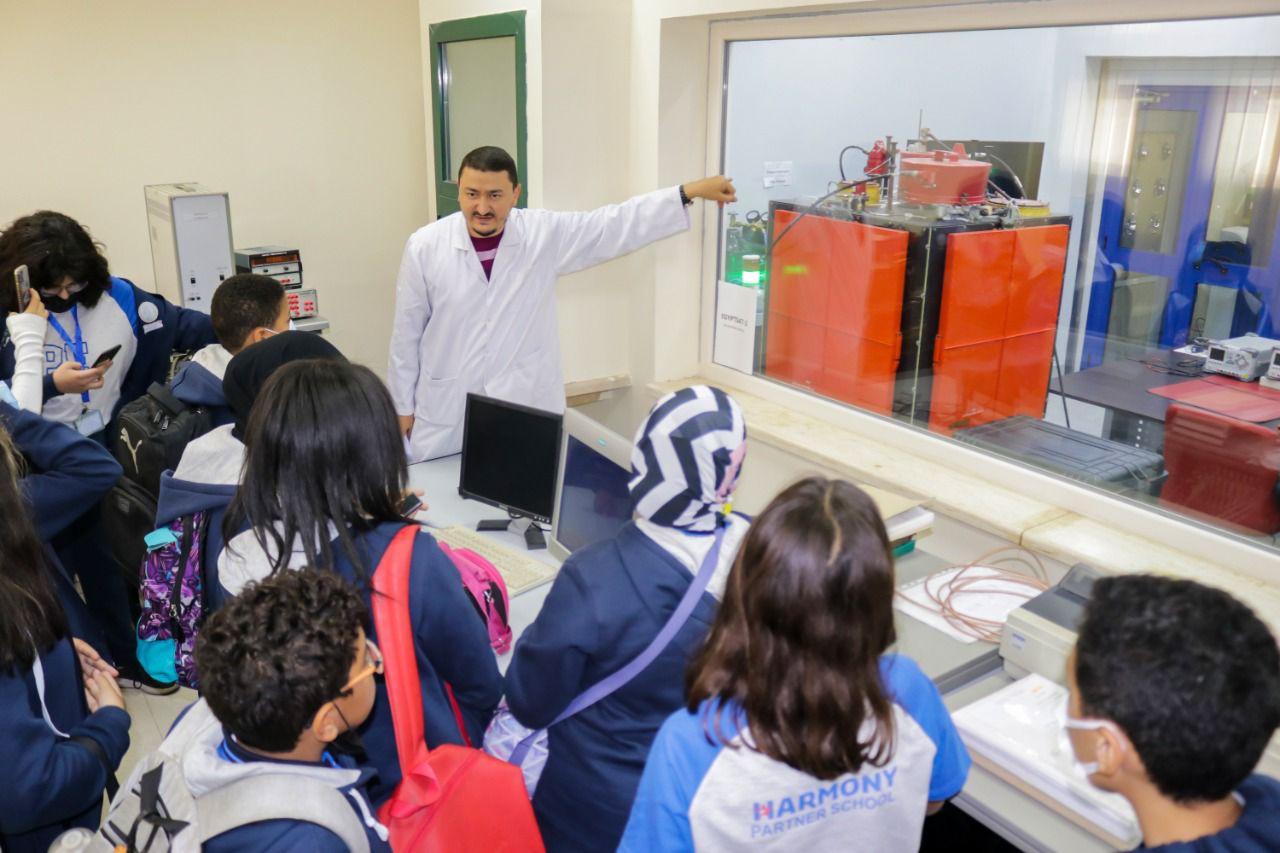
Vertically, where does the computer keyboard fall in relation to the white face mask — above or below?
below

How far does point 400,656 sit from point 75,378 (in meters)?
1.63

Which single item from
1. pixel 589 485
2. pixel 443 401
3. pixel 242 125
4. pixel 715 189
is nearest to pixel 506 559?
pixel 589 485

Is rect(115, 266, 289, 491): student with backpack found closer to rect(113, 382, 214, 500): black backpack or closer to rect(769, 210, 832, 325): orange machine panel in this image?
rect(113, 382, 214, 500): black backpack

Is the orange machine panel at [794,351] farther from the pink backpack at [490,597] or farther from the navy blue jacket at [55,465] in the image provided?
the navy blue jacket at [55,465]

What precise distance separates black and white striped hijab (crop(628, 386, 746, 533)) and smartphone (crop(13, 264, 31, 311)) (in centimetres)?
197

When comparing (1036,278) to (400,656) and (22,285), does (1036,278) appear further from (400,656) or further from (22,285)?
(22,285)

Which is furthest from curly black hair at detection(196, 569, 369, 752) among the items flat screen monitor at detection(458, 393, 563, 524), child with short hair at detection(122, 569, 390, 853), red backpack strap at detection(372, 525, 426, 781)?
flat screen monitor at detection(458, 393, 563, 524)

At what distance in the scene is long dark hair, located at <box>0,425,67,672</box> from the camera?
126 centimetres

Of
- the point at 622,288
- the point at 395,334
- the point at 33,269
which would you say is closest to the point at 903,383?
the point at 622,288

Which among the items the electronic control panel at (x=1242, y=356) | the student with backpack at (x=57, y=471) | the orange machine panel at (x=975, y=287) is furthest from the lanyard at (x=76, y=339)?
the electronic control panel at (x=1242, y=356)

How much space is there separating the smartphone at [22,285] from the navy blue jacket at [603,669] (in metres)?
1.85

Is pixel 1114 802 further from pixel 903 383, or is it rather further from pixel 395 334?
pixel 395 334

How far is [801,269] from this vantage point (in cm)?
310

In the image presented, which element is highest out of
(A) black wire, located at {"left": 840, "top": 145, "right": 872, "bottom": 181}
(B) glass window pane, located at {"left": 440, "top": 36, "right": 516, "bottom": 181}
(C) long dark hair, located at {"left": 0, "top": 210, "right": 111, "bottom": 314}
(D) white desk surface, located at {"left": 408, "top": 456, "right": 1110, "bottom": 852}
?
(B) glass window pane, located at {"left": 440, "top": 36, "right": 516, "bottom": 181}
